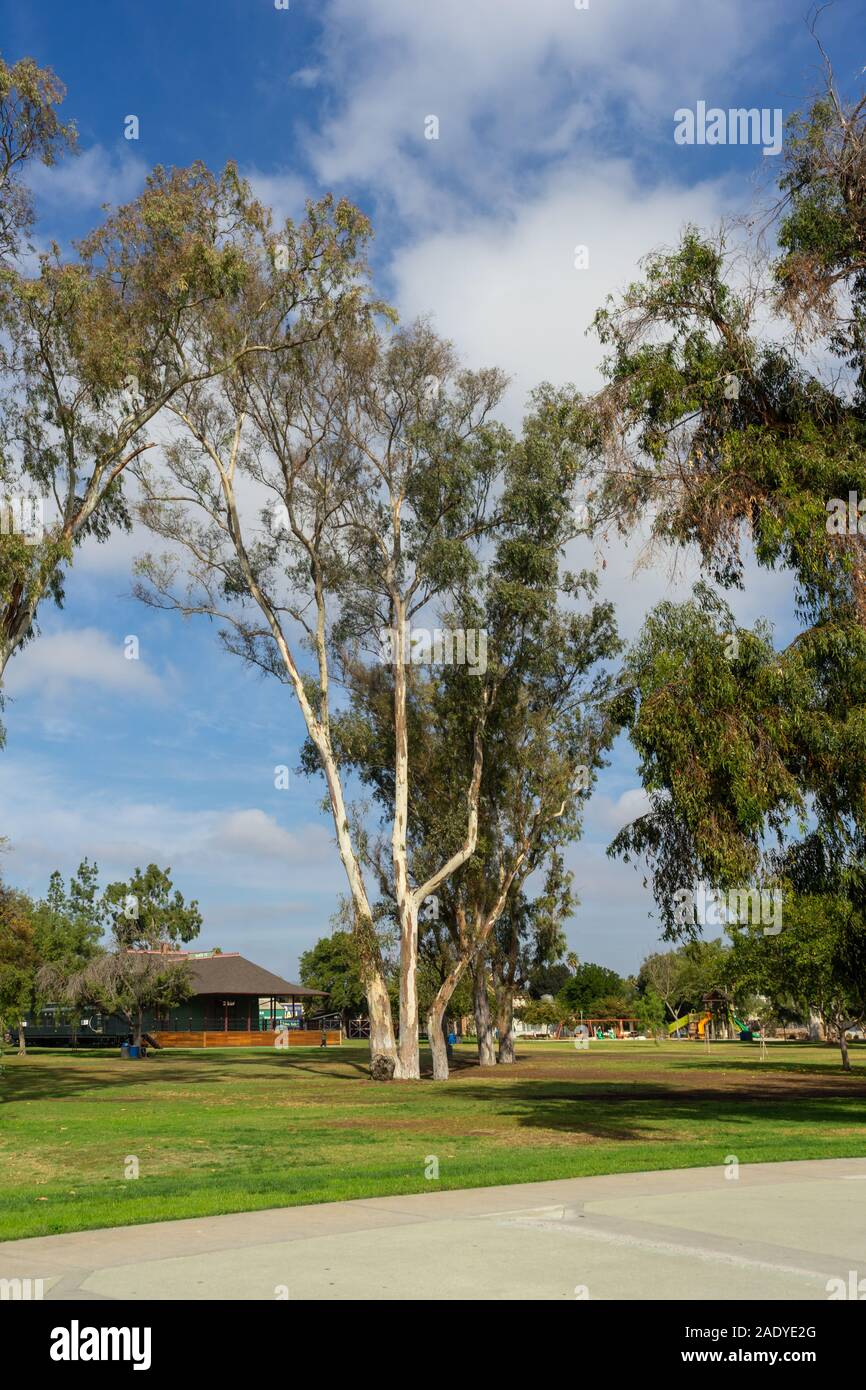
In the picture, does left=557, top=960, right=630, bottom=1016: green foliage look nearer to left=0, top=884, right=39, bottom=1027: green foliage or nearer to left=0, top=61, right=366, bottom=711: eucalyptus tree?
left=0, top=884, right=39, bottom=1027: green foliage

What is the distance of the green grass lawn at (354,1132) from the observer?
12.3 m

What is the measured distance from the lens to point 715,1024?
91562mm

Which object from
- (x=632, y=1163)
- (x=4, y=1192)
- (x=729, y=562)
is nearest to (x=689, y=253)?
(x=729, y=562)

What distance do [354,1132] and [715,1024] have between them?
77026mm

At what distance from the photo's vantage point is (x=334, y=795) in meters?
Answer: 38.0

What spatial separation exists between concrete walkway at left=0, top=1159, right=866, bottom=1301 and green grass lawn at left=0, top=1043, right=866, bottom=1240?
3.86ft

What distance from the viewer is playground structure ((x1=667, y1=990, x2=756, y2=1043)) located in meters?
81.1

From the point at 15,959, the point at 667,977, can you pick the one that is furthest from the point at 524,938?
the point at 667,977

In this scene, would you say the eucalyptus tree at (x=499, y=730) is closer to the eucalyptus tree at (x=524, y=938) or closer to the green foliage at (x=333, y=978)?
the eucalyptus tree at (x=524, y=938)

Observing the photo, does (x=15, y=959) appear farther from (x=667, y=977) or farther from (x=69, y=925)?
(x=667, y=977)

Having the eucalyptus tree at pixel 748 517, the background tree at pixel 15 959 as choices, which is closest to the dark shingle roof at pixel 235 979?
the background tree at pixel 15 959

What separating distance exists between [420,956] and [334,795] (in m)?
7.61

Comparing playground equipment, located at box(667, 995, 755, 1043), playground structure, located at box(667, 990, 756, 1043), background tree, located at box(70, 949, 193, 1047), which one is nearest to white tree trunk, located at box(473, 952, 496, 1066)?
background tree, located at box(70, 949, 193, 1047)
